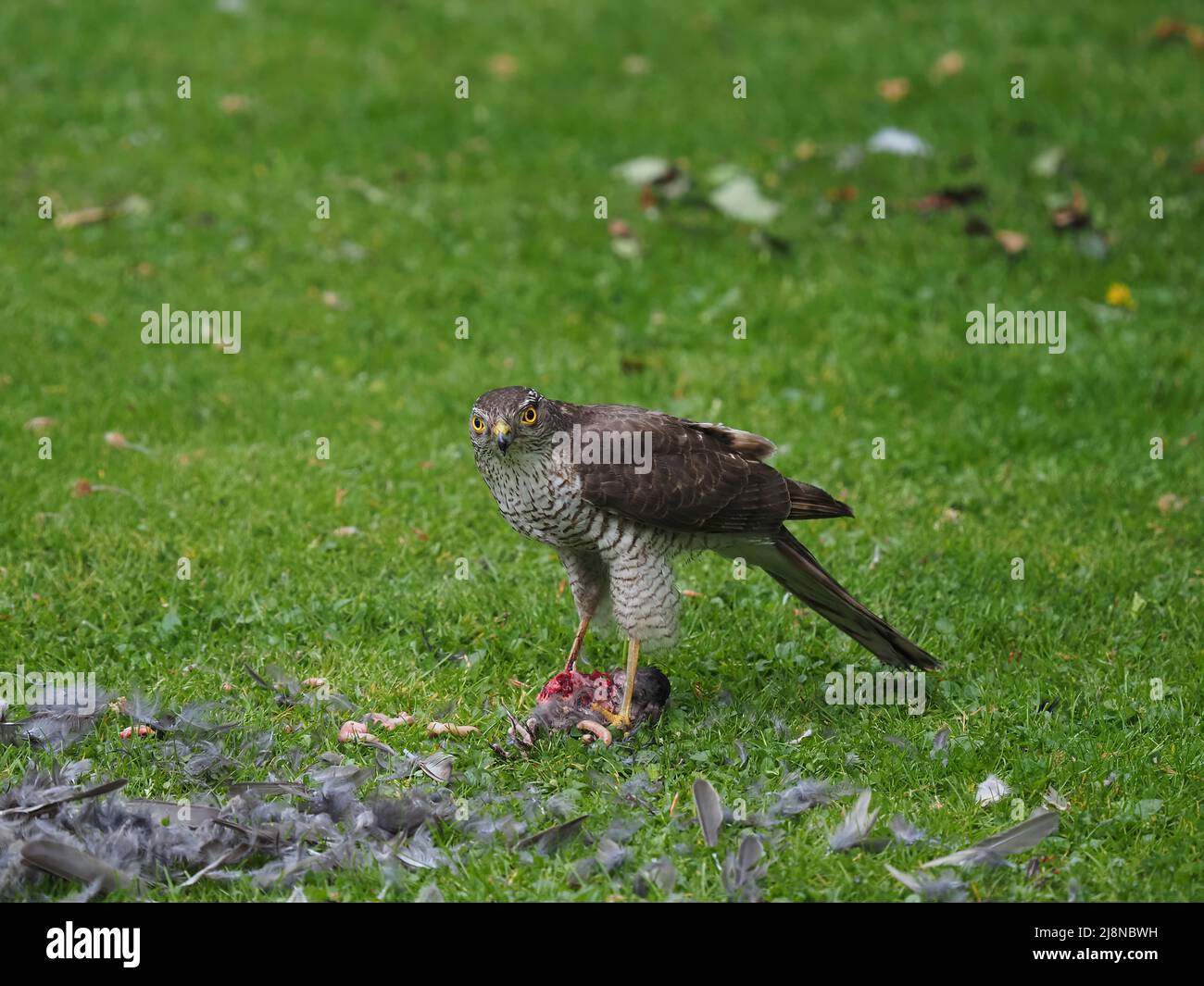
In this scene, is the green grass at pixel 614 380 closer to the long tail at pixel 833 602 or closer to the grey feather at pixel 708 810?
the grey feather at pixel 708 810

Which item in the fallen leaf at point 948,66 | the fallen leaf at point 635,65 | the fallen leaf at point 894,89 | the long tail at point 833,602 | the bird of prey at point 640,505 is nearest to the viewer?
the bird of prey at point 640,505

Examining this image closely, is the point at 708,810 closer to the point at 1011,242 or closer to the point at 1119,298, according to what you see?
the point at 1119,298

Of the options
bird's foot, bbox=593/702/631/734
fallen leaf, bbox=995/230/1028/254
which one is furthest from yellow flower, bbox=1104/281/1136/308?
bird's foot, bbox=593/702/631/734

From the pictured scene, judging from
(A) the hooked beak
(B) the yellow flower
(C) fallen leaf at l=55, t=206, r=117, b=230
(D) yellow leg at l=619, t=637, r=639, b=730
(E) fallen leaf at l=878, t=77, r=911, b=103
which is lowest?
(D) yellow leg at l=619, t=637, r=639, b=730

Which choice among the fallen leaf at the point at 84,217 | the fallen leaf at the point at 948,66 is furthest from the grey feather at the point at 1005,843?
the fallen leaf at the point at 948,66

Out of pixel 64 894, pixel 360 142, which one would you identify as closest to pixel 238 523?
pixel 64 894

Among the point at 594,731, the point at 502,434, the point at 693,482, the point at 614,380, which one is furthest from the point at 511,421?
the point at 614,380

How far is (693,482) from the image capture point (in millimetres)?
5203

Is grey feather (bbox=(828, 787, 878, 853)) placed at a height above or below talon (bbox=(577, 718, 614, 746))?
below

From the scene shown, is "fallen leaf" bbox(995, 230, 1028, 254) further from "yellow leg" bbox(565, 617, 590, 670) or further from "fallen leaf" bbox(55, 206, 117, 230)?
"fallen leaf" bbox(55, 206, 117, 230)

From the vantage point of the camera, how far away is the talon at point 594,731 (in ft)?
16.9

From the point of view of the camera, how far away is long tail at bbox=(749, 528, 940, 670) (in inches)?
214

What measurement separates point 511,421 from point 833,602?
1.56 meters

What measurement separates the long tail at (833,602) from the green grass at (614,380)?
9.1 inches
